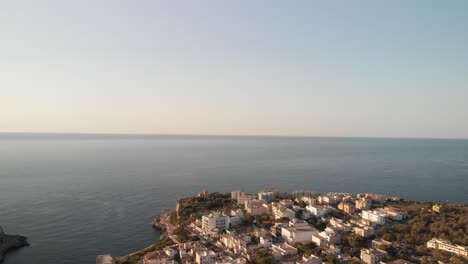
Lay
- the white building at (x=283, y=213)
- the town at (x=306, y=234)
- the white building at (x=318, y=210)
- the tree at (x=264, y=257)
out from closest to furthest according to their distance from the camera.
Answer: the tree at (x=264, y=257), the town at (x=306, y=234), the white building at (x=283, y=213), the white building at (x=318, y=210)

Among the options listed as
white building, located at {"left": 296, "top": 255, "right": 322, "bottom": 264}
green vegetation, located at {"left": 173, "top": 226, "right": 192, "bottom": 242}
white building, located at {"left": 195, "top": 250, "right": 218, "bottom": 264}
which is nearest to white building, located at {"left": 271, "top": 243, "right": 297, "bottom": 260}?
white building, located at {"left": 296, "top": 255, "right": 322, "bottom": 264}

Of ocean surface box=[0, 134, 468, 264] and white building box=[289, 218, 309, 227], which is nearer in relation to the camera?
white building box=[289, 218, 309, 227]

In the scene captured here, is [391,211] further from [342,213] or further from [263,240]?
[263,240]

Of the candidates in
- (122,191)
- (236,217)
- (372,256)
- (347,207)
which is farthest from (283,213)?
(122,191)

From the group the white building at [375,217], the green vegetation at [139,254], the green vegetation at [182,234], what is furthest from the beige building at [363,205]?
the green vegetation at [139,254]

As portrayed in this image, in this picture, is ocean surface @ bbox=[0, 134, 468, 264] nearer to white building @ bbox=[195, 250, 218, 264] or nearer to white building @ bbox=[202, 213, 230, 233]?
white building @ bbox=[202, 213, 230, 233]

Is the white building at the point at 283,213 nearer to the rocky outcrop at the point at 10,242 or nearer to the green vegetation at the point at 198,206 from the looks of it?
the green vegetation at the point at 198,206
